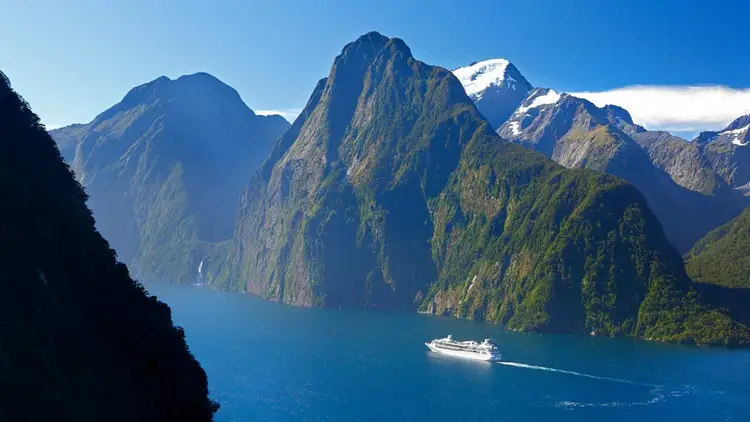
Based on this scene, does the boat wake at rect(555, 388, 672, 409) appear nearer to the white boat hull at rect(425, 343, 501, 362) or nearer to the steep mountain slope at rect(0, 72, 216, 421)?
the white boat hull at rect(425, 343, 501, 362)

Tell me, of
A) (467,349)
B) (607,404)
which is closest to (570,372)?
(607,404)

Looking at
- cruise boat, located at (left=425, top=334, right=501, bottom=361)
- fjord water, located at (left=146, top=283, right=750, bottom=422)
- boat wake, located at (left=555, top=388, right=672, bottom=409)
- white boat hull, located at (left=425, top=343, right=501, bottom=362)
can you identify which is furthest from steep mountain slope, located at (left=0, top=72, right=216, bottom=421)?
cruise boat, located at (left=425, top=334, right=501, bottom=361)

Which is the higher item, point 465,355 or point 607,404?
point 465,355

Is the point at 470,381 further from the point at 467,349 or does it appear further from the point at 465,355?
the point at 467,349

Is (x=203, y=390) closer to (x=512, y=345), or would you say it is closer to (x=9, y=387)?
(x=9, y=387)

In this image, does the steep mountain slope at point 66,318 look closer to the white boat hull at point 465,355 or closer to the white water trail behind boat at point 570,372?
the white water trail behind boat at point 570,372

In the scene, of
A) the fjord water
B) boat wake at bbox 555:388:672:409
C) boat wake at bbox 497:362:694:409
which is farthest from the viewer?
boat wake at bbox 497:362:694:409

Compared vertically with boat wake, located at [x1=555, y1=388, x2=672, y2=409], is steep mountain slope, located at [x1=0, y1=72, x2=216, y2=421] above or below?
above

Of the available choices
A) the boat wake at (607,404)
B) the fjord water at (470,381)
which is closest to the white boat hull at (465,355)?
the fjord water at (470,381)
